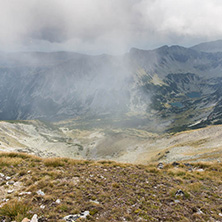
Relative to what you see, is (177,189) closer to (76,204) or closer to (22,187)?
(76,204)

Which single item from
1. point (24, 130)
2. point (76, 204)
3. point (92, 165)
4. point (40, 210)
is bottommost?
point (24, 130)

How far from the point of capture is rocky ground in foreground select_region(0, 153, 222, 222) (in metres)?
8.31

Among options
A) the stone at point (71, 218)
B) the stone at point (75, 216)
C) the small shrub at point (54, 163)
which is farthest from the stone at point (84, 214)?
the small shrub at point (54, 163)

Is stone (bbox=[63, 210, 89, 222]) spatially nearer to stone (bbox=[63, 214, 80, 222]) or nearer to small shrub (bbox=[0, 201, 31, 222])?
stone (bbox=[63, 214, 80, 222])

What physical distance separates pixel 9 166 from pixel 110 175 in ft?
33.2

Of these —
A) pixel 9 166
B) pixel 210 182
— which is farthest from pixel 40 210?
pixel 210 182

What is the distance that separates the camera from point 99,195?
10336mm

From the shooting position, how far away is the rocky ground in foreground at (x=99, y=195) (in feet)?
27.3

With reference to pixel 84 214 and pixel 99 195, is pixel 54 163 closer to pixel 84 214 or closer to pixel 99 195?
pixel 99 195

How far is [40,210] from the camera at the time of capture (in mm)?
8156

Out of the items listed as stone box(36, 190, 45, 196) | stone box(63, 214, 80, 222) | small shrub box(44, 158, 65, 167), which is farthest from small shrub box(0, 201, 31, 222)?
small shrub box(44, 158, 65, 167)

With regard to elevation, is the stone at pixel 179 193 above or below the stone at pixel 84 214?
below

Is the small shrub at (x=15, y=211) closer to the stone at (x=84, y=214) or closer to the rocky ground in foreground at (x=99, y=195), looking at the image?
the rocky ground in foreground at (x=99, y=195)

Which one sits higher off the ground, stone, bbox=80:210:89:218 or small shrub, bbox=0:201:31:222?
small shrub, bbox=0:201:31:222
